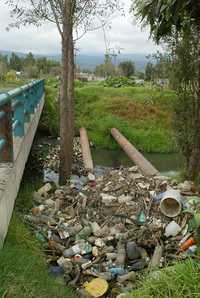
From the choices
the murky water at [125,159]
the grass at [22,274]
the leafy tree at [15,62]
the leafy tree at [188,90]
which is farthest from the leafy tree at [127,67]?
the grass at [22,274]

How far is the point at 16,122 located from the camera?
703 cm

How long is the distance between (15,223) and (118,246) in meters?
1.60

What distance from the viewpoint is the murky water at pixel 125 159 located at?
53.8 feet

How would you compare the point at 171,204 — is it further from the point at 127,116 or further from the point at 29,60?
the point at 29,60

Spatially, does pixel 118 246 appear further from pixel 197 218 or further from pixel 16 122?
pixel 16 122

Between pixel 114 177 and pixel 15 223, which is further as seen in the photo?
pixel 114 177

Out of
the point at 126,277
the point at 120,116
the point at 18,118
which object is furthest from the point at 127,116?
the point at 126,277

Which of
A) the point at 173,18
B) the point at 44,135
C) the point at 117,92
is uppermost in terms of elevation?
the point at 173,18

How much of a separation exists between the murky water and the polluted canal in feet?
22.6

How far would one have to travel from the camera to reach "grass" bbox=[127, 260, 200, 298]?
4.09m

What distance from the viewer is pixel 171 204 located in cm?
747

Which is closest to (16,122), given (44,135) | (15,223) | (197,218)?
(15,223)

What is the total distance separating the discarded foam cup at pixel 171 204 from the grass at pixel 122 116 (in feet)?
39.0

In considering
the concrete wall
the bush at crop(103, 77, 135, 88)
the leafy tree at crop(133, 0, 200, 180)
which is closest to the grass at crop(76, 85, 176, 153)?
the bush at crop(103, 77, 135, 88)
